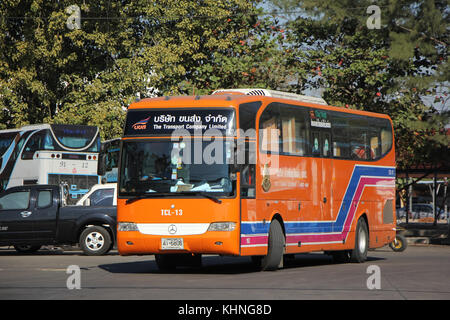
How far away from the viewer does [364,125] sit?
71.4 feet

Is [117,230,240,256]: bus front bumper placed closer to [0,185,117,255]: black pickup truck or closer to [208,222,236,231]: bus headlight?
[208,222,236,231]: bus headlight

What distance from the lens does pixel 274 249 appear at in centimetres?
1734

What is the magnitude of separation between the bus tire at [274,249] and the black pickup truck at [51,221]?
322 inches

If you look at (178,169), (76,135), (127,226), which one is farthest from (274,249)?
(76,135)

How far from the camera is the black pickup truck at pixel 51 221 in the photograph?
24.3 metres

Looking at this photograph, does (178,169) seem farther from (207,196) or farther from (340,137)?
(340,137)

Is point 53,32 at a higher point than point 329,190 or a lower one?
higher

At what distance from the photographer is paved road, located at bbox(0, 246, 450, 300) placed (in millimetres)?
12336

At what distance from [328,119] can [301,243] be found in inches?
119

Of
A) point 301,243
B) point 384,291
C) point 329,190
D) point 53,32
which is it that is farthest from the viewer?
point 53,32

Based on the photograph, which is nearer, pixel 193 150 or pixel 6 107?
pixel 193 150

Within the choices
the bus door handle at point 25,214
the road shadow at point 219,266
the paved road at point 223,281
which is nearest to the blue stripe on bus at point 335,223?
the paved road at point 223,281
